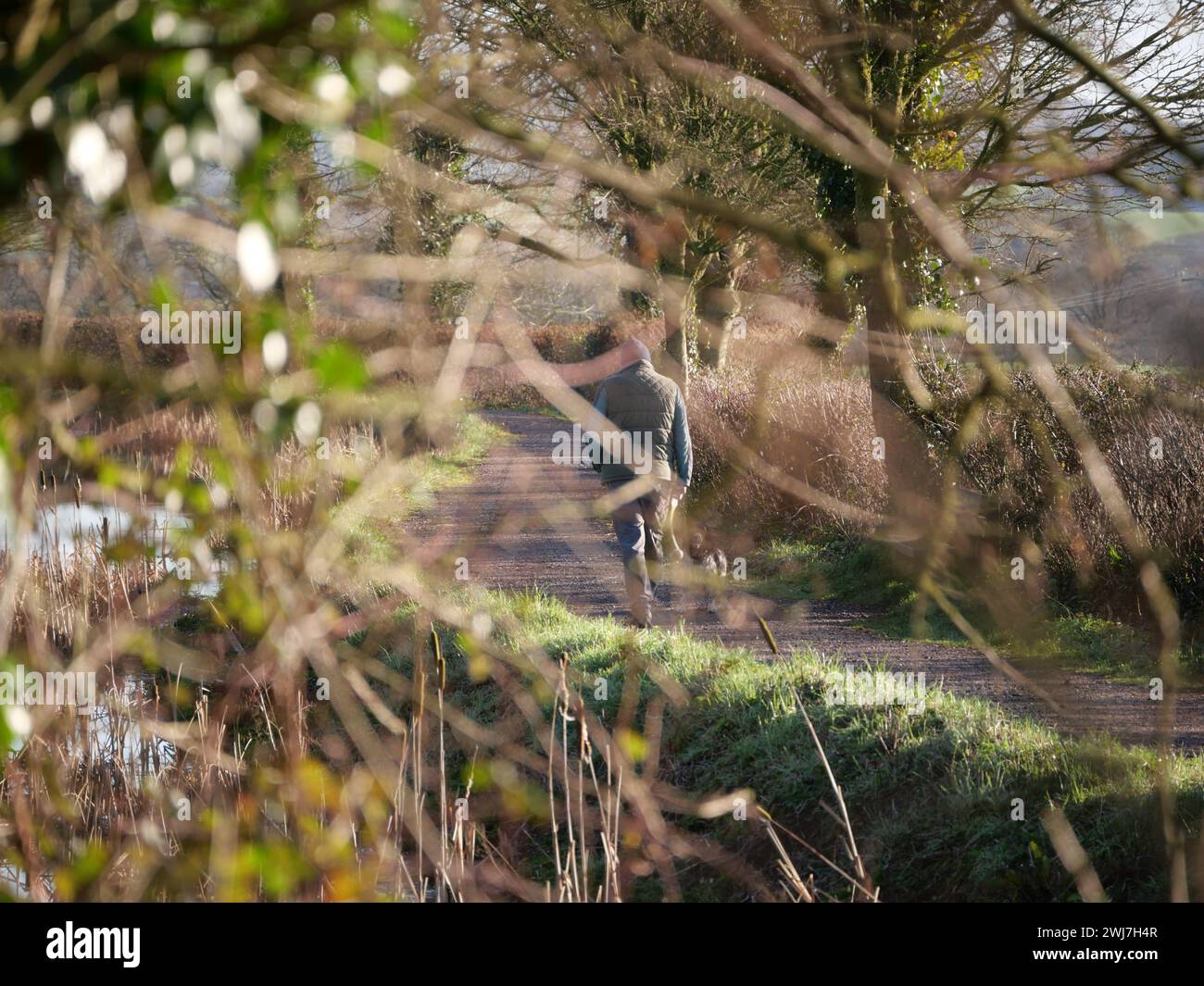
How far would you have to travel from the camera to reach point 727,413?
506 inches

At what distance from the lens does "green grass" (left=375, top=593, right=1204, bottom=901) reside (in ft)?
12.7

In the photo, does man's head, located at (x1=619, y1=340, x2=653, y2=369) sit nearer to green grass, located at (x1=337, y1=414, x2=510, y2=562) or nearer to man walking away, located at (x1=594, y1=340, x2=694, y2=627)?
man walking away, located at (x1=594, y1=340, x2=694, y2=627)

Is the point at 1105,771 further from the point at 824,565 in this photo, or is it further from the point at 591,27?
the point at 824,565

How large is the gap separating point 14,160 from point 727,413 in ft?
38.3

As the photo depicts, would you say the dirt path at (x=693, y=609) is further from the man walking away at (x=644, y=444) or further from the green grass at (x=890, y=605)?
the man walking away at (x=644, y=444)

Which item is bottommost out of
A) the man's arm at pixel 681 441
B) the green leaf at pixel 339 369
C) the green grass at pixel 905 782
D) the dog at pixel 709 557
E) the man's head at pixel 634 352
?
the green grass at pixel 905 782

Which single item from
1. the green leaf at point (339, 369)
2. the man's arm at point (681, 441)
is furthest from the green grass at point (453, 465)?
the man's arm at point (681, 441)

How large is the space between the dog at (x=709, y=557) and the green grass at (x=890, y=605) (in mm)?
499

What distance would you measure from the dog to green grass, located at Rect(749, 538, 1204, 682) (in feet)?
1.64

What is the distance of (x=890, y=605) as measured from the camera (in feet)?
28.8

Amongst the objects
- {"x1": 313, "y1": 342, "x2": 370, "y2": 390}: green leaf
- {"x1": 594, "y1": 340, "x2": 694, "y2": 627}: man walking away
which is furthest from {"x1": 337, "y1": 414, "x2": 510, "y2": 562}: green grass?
{"x1": 313, "y1": 342, "x2": 370, "y2": 390}: green leaf

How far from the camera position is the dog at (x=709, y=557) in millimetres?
8570

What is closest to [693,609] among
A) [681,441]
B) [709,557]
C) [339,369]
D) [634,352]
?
[709,557]
